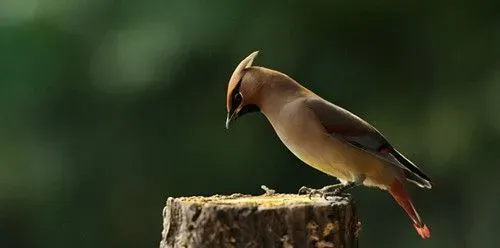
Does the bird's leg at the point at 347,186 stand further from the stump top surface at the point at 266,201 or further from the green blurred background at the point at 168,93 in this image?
the green blurred background at the point at 168,93

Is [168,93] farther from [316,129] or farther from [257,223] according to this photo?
[257,223]

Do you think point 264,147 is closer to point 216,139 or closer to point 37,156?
point 216,139

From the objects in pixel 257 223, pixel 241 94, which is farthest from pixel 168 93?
pixel 257 223

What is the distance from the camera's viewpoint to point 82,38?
170cm

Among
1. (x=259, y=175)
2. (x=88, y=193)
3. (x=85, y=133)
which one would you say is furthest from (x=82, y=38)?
(x=259, y=175)

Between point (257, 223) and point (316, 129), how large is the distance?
6.8 inches

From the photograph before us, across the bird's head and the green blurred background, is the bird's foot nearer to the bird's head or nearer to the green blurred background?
the bird's head

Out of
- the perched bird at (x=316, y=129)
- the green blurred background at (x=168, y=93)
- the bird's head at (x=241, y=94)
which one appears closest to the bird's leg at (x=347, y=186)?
the perched bird at (x=316, y=129)

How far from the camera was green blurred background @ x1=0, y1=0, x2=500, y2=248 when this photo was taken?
1.69 meters

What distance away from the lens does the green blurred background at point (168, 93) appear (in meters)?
1.69

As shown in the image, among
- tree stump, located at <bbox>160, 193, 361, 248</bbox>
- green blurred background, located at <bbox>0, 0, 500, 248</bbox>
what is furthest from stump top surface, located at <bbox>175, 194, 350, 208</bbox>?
green blurred background, located at <bbox>0, 0, 500, 248</bbox>

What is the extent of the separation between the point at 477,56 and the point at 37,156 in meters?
0.83

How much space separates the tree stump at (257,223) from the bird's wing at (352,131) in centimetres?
11

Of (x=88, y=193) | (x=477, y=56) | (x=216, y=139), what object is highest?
(x=477, y=56)
